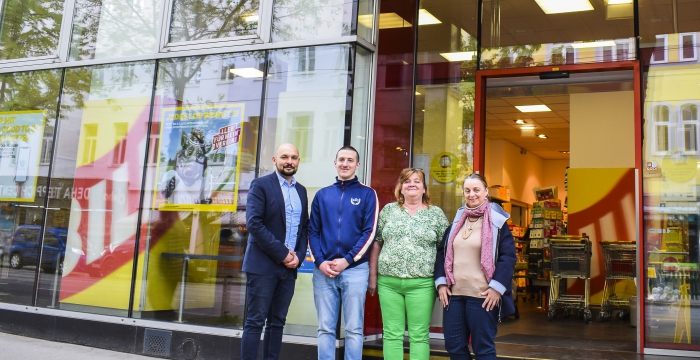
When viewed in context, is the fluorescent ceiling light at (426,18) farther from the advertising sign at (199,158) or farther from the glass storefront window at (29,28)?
the glass storefront window at (29,28)

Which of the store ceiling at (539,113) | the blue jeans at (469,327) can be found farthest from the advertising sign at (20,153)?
the blue jeans at (469,327)

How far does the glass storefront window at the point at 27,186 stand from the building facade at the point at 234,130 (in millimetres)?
24

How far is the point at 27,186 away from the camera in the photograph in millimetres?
7855

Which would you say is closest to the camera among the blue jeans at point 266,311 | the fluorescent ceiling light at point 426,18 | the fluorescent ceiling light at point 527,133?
the blue jeans at point 266,311

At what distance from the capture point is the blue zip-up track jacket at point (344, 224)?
463cm

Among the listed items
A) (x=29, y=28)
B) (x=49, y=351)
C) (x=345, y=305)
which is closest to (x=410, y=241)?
(x=345, y=305)

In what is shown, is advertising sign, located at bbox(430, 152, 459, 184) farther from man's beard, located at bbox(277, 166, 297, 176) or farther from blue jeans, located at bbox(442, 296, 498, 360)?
blue jeans, located at bbox(442, 296, 498, 360)

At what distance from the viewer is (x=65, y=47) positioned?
303 inches

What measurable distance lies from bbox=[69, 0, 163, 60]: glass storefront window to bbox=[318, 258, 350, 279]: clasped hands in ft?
12.5

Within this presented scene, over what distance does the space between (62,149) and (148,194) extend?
158 centimetres

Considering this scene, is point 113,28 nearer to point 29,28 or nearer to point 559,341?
point 29,28

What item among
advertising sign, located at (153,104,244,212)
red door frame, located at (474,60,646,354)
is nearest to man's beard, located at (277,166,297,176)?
advertising sign, located at (153,104,244,212)

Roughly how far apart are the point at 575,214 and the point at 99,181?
8.31 meters

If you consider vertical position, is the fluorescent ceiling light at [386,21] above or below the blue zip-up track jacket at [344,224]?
above
